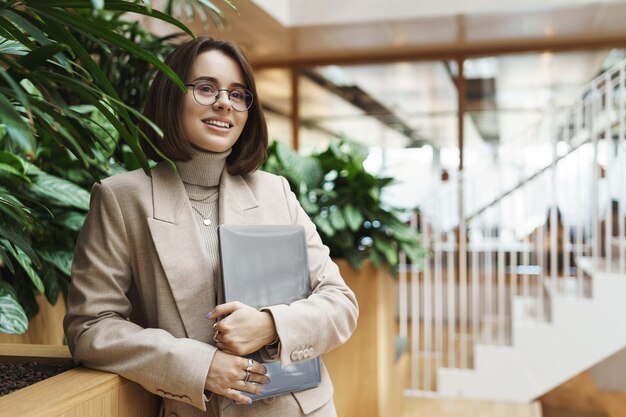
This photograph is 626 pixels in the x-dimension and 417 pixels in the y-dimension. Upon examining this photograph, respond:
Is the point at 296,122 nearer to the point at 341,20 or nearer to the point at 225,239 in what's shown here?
the point at 341,20

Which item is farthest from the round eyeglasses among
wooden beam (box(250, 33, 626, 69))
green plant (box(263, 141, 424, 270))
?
wooden beam (box(250, 33, 626, 69))

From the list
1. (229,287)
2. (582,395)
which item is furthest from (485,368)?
(229,287)

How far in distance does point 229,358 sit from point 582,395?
16.2ft

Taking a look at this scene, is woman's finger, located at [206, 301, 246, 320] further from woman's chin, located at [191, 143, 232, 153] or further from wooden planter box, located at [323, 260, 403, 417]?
wooden planter box, located at [323, 260, 403, 417]

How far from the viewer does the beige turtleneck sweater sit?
54.5 inches

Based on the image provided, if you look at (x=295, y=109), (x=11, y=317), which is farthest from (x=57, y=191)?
(x=295, y=109)

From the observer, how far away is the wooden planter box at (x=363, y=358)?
11.4ft

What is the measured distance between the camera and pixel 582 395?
543cm

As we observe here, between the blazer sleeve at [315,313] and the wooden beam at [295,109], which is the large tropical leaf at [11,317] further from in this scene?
the wooden beam at [295,109]

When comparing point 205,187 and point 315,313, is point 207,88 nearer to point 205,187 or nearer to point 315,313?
point 205,187

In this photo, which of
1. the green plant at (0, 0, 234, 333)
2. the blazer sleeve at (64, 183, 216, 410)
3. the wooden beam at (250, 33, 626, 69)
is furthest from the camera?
the wooden beam at (250, 33, 626, 69)

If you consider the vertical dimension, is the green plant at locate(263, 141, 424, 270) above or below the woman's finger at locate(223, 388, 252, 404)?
above

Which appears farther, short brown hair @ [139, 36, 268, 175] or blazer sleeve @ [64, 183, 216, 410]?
short brown hair @ [139, 36, 268, 175]

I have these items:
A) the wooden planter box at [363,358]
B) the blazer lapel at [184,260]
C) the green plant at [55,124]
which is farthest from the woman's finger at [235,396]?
the wooden planter box at [363,358]
